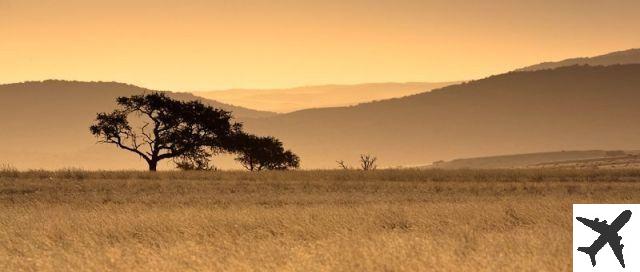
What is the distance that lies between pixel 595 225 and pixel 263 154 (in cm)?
4942

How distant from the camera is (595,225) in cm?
1455

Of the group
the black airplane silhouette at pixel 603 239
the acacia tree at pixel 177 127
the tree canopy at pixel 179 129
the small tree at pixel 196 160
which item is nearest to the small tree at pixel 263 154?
the tree canopy at pixel 179 129

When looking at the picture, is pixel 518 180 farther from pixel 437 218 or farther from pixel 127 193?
pixel 437 218

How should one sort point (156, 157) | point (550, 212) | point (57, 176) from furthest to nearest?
1. point (156, 157)
2. point (57, 176)
3. point (550, 212)

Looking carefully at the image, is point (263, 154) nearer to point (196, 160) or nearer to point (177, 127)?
point (196, 160)

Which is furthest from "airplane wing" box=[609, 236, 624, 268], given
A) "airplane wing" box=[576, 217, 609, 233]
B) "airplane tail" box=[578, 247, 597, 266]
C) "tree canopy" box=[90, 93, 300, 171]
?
"tree canopy" box=[90, 93, 300, 171]

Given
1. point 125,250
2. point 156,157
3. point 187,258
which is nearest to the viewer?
point 187,258

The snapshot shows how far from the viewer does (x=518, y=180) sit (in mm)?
45719

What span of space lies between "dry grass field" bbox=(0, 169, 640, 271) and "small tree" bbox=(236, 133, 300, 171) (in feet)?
60.5

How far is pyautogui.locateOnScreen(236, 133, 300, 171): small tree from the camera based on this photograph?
61.5m

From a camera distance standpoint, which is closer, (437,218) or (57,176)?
(437,218)

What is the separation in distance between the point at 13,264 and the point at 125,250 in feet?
8.29

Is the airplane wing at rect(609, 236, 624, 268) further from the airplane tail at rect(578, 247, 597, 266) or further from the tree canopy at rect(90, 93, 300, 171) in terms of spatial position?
the tree canopy at rect(90, 93, 300, 171)

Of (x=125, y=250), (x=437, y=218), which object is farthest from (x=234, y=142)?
(x=125, y=250)
